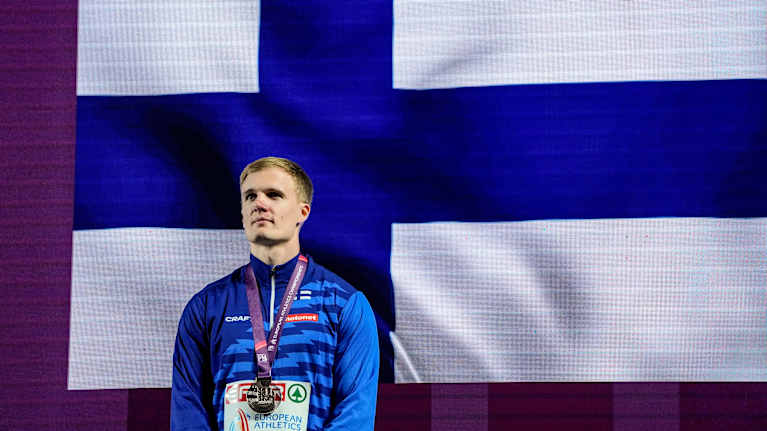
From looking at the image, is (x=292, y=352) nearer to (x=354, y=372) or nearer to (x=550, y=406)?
(x=354, y=372)

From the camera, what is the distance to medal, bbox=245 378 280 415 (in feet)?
4.16

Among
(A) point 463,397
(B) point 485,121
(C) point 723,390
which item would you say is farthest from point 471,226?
(C) point 723,390

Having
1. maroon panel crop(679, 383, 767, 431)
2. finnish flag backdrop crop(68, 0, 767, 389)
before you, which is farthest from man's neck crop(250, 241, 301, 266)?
maroon panel crop(679, 383, 767, 431)

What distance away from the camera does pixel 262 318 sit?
1326 millimetres

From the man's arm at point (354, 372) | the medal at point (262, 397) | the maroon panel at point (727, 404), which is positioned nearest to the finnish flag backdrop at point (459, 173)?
the maroon panel at point (727, 404)

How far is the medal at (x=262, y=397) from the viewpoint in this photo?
4.16 ft

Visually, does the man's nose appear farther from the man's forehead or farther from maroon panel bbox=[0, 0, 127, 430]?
maroon panel bbox=[0, 0, 127, 430]

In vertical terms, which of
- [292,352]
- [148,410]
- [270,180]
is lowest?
[148,410]

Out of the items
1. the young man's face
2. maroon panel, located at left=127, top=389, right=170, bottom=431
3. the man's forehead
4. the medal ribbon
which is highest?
the man's forehead

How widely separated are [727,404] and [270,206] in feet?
3.45

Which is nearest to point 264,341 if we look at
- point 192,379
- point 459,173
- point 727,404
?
point 192,379

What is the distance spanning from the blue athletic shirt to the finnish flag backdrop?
11.2 inches

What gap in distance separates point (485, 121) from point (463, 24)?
0.21 meters

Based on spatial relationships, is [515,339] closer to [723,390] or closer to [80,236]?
[723,390]
